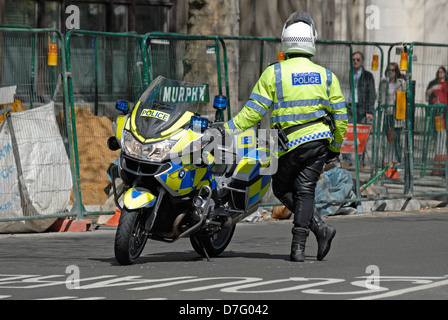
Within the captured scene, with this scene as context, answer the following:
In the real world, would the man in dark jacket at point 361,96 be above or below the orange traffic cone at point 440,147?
above

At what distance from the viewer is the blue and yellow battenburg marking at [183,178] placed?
854 cm

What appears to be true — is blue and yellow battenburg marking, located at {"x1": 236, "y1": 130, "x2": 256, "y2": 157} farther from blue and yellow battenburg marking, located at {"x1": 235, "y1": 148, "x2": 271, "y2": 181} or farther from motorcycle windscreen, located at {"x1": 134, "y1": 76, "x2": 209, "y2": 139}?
motorcycle windscreen, located at {"x1": 134, "y1": 76, "x2": 209, "y2": 139}

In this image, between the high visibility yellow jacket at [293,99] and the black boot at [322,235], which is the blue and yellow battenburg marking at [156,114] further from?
the black boot at [322,235]

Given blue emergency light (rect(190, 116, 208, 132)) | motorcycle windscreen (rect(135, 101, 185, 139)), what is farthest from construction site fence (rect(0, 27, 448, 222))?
blue emergency light (rect(190, 116, 208, 132))

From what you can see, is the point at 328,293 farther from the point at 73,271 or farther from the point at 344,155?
the point at 344,155

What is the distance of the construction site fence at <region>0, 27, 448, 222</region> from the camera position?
12.1m

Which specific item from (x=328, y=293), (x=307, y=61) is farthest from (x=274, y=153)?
(x=328, y=293)

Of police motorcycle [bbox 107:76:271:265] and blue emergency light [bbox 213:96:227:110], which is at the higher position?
→ blue emergency light [bbox 213:96:227:110]

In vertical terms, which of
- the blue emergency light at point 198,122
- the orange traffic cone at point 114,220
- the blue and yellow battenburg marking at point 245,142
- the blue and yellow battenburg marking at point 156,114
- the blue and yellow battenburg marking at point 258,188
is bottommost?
the orange traffic cone at point 114,220

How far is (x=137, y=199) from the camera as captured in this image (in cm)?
840

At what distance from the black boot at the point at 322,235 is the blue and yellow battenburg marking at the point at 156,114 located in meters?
1.48

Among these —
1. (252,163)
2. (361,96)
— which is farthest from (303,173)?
(361,96)

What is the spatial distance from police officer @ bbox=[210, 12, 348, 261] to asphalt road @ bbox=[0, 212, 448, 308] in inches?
16.9

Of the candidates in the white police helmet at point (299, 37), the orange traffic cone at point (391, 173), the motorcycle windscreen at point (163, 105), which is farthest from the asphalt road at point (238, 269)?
the orange traffic cone at point (391, 173)
